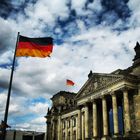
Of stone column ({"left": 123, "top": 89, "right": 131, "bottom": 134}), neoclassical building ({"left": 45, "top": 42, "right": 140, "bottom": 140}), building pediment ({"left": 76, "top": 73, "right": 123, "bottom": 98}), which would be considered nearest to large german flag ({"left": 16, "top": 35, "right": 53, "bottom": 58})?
stone column ({"left": 123, "top": 89, "right": 131, "bottom": 134})

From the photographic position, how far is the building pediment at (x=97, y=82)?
5019 centimetres

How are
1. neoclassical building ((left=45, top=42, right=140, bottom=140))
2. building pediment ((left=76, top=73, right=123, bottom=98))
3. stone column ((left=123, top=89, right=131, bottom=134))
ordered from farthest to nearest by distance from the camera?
building pediment ((left=76, top=73, right=123, bottom=98)), neoclassical building ((left=45, top=42, right=140, bottom=140)), stone column ((left=123, top=89, right=131, bottom=134))

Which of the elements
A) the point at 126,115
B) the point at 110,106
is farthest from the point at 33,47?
the point at 110,106

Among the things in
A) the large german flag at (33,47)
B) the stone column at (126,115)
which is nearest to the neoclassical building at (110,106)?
A: the stone column at (126,115)

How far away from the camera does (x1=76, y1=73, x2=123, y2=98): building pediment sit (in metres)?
50.2

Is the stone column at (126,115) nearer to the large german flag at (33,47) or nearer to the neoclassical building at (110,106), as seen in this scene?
the neoclassical building at (110,106)

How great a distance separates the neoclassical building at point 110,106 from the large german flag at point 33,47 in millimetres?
26276

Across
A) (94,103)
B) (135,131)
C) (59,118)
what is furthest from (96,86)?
(59,118)

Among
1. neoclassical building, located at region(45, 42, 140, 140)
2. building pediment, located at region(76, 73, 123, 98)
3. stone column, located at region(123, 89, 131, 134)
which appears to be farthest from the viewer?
building pediment, located at region(76, 73, 123, 98)

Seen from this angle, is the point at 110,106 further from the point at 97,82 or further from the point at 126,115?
the point at 126,115

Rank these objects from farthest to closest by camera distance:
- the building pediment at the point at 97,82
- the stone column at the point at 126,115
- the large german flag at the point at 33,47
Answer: the building pediment at the point at 97,82
the stone column at the point at 126,115
the large german flag at the point at 33,47

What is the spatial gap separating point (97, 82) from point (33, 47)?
33.3 m

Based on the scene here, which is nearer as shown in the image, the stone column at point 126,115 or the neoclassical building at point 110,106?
the stone column at point 126,115

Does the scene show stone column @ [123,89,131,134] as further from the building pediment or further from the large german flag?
the large german flag
